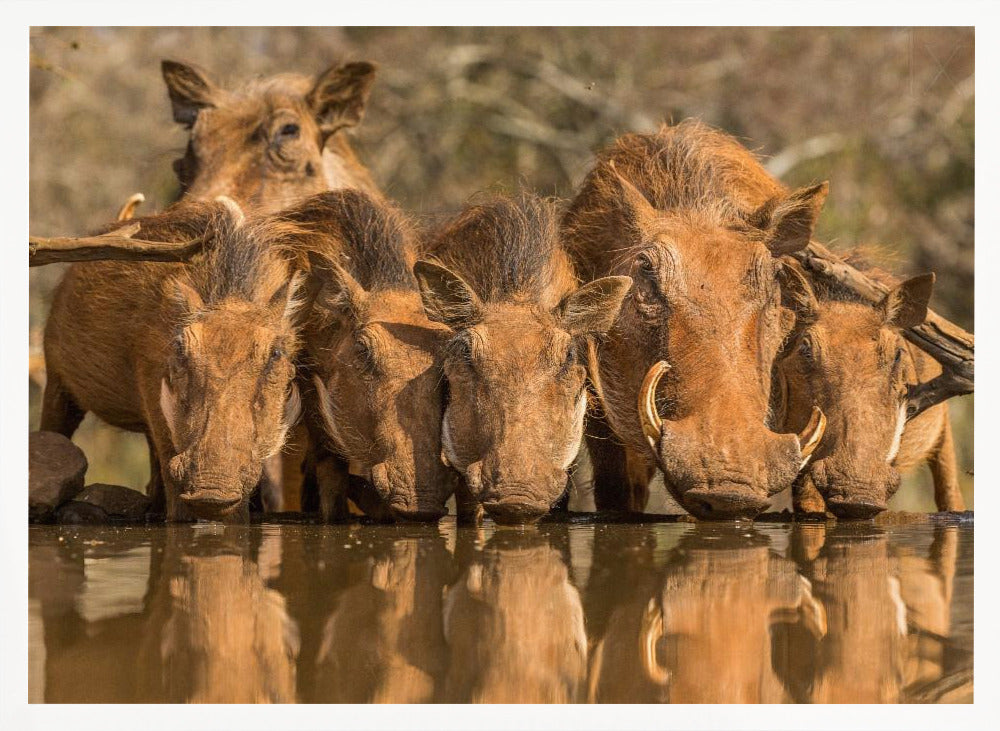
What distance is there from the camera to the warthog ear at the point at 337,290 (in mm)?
5895

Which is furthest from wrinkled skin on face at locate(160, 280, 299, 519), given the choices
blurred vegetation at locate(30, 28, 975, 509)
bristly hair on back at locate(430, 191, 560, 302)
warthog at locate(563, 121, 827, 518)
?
blurred vegetation at locate(30, 28, 975, 509)

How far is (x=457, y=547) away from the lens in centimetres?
503

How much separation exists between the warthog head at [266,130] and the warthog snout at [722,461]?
8.97 feet

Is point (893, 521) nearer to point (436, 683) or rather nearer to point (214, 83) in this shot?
point (436, 683)

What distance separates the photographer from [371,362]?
5691 mm

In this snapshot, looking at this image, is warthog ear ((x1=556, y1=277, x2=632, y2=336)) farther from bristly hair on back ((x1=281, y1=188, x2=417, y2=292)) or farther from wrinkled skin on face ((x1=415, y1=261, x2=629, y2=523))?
bristly hair on back ((x1=281, y1=188, x2=417, y2=292))

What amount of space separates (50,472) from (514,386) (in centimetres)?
205

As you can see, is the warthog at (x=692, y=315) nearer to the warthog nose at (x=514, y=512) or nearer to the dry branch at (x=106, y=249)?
the warthog nose at (x=514, y=512)

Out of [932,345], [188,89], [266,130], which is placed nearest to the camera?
[932,345]

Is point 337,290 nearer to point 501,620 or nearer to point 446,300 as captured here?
point 446,300

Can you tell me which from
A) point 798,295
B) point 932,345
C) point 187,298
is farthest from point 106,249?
point 932,345

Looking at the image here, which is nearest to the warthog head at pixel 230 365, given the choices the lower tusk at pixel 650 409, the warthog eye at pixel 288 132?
the lower tusk at pixel 650 409

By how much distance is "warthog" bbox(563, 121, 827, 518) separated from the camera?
527cm
